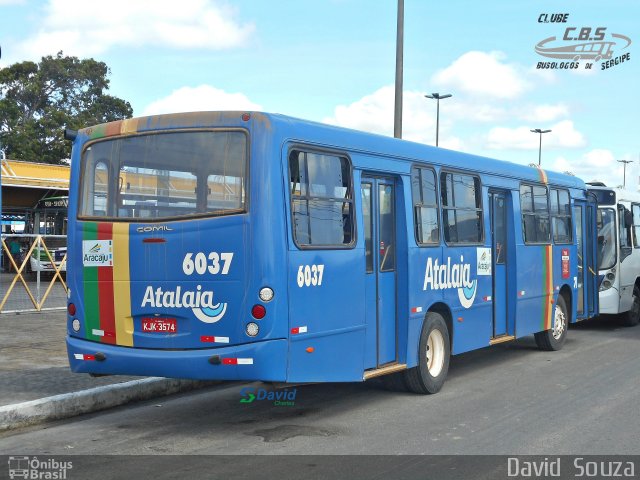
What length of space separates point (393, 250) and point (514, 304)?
3534 millimetres

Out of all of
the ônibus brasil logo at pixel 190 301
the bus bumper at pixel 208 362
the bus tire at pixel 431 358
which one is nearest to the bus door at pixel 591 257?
the bus tire at pixel 431 358

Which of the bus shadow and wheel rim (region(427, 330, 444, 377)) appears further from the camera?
the bus shadow

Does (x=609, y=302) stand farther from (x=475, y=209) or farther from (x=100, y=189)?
(x=100, y=189)

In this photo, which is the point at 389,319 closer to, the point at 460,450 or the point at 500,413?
the point at 500,413

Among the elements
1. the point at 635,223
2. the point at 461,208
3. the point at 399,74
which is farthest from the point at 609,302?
the point at 461,208

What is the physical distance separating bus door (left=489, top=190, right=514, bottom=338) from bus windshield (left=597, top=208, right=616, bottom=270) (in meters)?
5.18

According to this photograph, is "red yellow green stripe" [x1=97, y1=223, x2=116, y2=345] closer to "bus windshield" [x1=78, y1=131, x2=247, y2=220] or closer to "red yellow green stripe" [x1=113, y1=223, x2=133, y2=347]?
"red yellow green stripe" [x1=113, y1=223, x2=133, y2=347]

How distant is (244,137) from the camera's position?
7.43 m

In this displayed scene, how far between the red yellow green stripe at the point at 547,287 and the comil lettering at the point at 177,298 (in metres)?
7.35

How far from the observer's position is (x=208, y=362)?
7312mm

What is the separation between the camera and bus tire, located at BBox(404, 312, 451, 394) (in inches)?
375

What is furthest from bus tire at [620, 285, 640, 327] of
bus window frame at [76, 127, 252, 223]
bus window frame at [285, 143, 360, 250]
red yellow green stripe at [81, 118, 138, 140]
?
red yellow green stripe at [81, 118, 138, 140]

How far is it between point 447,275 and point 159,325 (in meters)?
4.03

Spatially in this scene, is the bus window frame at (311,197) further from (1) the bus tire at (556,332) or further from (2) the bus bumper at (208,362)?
(1) the bus tire at (556,332)
